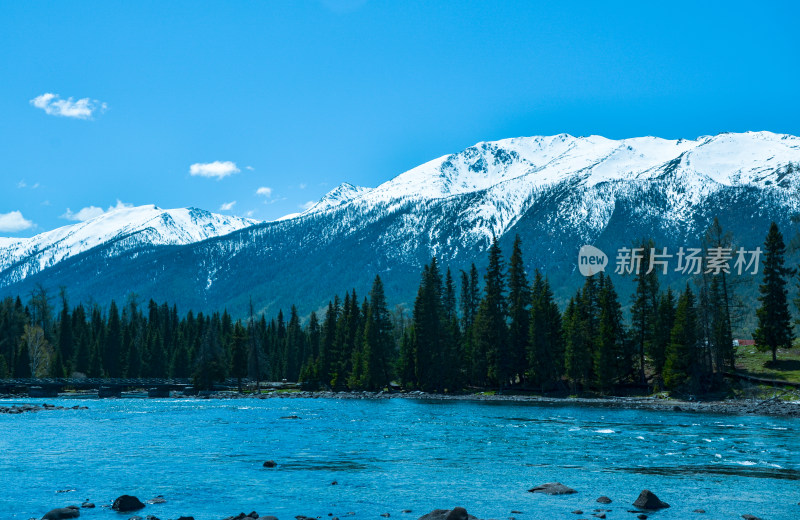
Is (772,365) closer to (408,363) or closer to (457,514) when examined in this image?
(408,363)

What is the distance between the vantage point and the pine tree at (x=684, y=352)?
282 feet

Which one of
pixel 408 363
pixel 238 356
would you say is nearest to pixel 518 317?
pixel 408 363

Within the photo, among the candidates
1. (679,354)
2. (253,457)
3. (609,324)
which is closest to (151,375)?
(609,324)

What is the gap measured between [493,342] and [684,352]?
27342mm

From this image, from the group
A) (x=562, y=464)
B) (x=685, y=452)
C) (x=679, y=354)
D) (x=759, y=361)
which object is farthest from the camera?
(x=759, y=361)

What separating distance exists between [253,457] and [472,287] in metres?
86.8

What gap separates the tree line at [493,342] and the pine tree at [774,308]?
14 centimetres

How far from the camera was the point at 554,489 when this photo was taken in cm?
3186

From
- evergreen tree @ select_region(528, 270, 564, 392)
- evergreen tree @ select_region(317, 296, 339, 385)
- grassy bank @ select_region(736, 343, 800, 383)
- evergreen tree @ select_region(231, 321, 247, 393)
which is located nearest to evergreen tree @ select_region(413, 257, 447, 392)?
evergreen tree @ select_region(528, 270, 564, 392)

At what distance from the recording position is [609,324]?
96.1 metres

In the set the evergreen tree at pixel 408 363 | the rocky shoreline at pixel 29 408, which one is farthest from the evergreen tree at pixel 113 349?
the evergreen tree at pixel 408 363

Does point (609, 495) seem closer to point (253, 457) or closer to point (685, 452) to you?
point (685, 452)

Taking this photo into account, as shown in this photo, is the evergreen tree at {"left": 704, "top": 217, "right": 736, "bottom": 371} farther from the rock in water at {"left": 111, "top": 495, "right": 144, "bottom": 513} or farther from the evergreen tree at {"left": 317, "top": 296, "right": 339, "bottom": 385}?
the rock in water at {"left": 111, "top": 495, "right": 144, "bottom": 513}

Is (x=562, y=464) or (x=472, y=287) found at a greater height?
(x=472, y=287)
